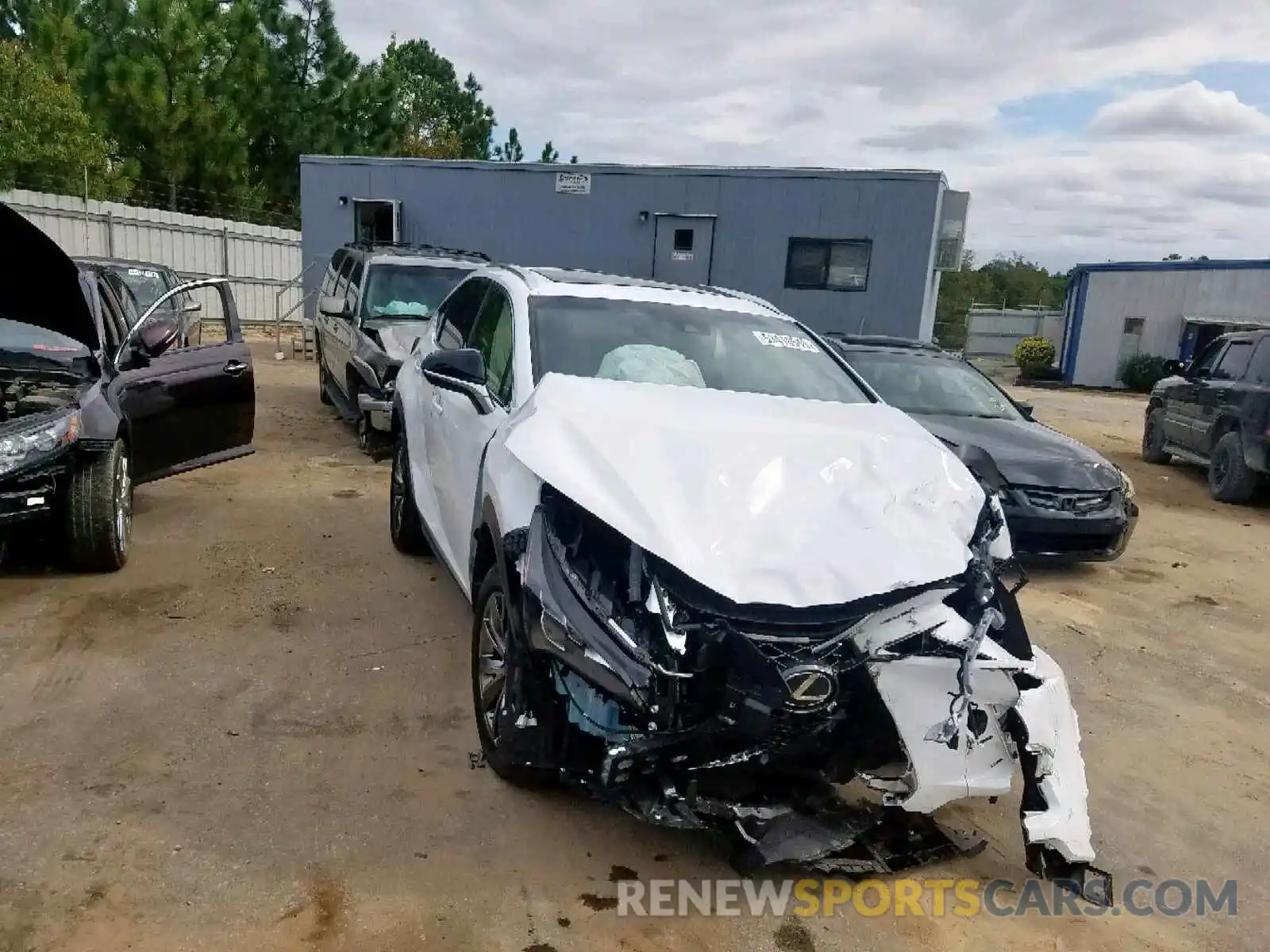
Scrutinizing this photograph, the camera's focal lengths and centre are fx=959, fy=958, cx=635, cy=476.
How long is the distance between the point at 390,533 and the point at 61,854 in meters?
3.58

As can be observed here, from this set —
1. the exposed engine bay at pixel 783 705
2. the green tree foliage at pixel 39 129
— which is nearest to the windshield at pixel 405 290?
the exposed engine bay at pixel 783 705

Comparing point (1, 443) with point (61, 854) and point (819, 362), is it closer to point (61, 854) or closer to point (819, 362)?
point (61, 854)

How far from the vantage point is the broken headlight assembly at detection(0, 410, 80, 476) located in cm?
448

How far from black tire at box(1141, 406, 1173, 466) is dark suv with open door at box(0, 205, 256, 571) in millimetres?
10568

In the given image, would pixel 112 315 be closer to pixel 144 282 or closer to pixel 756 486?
pixel 144 282

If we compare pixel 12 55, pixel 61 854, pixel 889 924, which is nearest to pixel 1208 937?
pixel 889 924

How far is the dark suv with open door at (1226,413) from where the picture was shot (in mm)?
9352

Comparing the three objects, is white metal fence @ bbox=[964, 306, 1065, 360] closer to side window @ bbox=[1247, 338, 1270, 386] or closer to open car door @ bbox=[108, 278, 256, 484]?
side window @ bbox=[1247, 338, 1270, 386]

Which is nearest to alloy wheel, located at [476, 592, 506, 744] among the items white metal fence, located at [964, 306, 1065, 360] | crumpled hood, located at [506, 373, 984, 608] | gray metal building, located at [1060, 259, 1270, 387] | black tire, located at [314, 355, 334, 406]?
crumpled hood, located at [506, 373, 984, 608]

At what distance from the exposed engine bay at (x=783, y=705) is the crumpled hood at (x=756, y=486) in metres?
0.08

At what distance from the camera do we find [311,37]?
27.2 m

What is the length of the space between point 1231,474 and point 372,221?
14136mm

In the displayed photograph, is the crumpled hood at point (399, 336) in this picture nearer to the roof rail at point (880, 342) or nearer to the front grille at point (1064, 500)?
the roof rail at point (880, 342)

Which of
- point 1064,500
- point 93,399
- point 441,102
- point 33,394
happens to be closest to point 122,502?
point 93,399
